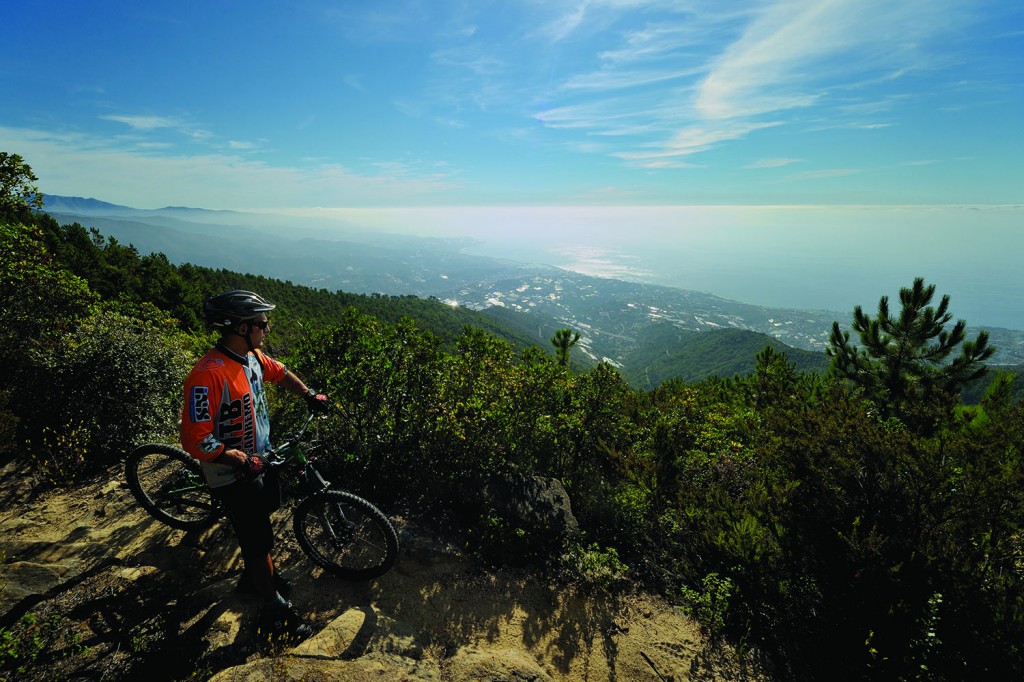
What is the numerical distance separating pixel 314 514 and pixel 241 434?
1.51 metres

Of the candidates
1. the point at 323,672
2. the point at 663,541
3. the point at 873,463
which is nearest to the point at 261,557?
the point at 323,672

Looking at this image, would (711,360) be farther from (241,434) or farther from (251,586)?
(241,434)

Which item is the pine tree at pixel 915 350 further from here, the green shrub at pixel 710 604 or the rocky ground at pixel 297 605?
the rocky ground at pixel 297 605

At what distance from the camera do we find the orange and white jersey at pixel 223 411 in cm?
342

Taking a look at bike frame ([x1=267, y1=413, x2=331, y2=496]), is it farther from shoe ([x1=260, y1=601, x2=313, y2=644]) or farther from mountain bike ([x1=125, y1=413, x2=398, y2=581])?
shoe ([x1=260, y1=601, x2=313, y2=644])

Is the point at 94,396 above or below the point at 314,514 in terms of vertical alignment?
above

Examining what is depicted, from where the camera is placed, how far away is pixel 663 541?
6.03m

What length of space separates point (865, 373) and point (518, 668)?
804 inches

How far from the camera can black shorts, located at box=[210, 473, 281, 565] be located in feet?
12.9

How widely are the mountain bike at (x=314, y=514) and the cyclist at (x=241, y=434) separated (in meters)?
0.30

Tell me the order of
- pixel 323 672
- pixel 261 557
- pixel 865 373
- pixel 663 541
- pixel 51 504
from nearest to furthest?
pixel 323 672 < pixel 261 557 < pixel 51 504 < pixel 663 541 < pixel 865 373

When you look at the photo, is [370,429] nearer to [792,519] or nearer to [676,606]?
[676,606]

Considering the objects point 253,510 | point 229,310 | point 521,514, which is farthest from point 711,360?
point 229,310

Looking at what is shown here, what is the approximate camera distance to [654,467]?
7000 millimetres
